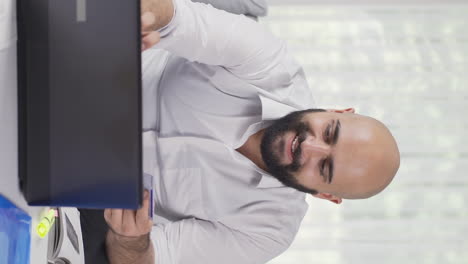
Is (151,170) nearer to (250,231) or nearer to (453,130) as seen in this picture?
(250,231)

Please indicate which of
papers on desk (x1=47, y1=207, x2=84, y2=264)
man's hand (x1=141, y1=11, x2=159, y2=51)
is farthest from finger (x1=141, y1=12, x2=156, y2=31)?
papers on desk (x1=47, y1=207, x2=84, y2=264)

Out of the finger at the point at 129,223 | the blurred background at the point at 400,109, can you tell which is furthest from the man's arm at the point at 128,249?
the blurred background at the point at 400,109

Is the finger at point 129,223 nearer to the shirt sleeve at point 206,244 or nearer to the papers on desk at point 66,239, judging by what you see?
the papers on desk at point 66,239

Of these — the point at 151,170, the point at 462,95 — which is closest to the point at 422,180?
the point at 462,95

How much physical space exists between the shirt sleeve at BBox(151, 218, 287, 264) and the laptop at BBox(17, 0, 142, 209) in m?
0.61

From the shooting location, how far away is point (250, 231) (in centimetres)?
136

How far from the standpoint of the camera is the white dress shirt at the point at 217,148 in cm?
123

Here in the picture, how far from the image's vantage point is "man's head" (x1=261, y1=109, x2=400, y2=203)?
1.29m

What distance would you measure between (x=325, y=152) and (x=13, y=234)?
0.79 metres

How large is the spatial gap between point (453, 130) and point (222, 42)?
108 cm

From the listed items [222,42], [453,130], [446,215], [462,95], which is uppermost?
[222,42]

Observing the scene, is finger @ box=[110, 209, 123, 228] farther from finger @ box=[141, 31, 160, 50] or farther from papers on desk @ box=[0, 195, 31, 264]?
finger @ box=[141, 31, 160, 50]

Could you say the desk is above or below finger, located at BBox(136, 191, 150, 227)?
above

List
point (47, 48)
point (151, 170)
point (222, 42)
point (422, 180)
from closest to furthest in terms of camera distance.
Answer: point (47, 48) < point (222, 42) < point (151, 170) < point (422, 180)
